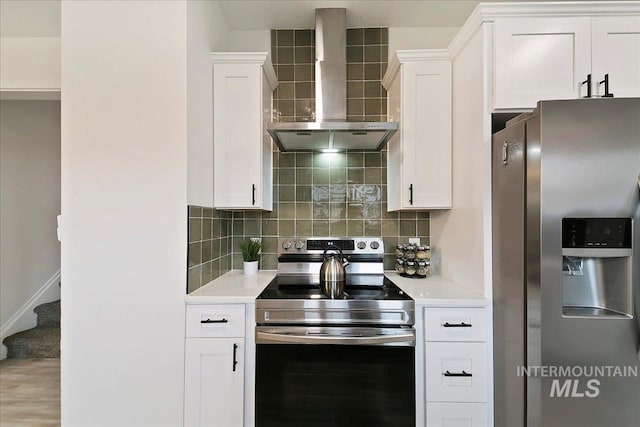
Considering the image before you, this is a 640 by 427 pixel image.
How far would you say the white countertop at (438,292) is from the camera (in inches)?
62.4

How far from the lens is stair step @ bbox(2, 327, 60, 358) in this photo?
9.77 ft

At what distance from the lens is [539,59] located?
5.12ft

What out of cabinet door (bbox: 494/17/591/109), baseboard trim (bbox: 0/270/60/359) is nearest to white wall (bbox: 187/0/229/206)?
cabinet door (bbox: 494/17/591/109)

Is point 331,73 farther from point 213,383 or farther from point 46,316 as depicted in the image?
point 46,316

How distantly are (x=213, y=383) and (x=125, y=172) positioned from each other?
1208mm

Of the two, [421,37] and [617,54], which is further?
[421,37]

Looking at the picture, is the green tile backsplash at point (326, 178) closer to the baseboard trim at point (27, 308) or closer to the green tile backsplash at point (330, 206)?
the green tile backsplash at point (330, 206)

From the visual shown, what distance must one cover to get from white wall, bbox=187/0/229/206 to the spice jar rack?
139 cm

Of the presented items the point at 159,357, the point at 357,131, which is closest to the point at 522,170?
the point at 357,131

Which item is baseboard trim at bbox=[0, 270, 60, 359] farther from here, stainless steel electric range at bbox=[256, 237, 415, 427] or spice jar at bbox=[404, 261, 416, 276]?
spice jar at bbox=[404, 261, 416, 276]

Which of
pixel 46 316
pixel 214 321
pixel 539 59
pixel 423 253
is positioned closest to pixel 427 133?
pixel 539 59

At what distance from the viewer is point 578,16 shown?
155cm

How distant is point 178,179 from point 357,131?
3.46 ft

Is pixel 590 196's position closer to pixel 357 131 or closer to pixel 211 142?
pixel 357 131
